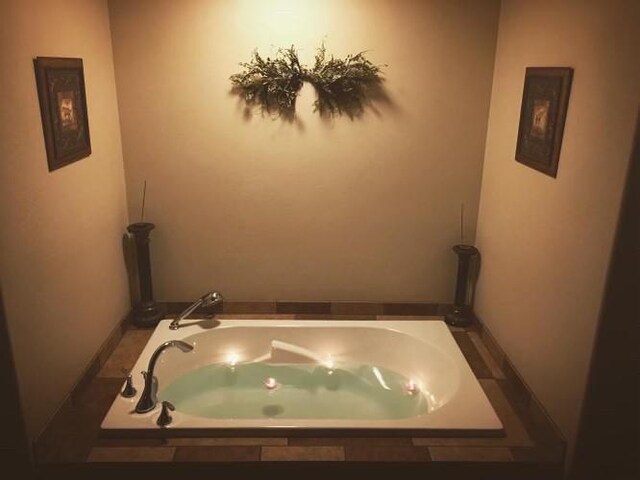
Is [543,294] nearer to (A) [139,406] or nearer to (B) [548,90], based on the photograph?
(B) [548,90]

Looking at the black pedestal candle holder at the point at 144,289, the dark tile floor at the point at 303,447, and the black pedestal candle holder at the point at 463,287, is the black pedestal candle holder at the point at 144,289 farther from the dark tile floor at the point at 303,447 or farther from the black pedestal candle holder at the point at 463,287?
the black pedestal candle holder at the point at 463,287

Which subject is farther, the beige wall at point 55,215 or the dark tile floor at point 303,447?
the dark tile floor at point 303,447

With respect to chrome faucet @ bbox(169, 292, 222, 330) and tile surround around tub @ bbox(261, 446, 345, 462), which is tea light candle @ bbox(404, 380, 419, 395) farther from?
chrome faucet @ bbox(169, 292, 222, 330)

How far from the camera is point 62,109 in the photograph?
228 cm

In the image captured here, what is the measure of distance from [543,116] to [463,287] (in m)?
1.11

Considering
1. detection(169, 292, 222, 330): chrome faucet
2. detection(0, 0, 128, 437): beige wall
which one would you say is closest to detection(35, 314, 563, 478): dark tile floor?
detection(0, 0, 128, 437): beige wall

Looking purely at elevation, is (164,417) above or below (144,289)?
below

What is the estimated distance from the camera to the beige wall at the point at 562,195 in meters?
1.81

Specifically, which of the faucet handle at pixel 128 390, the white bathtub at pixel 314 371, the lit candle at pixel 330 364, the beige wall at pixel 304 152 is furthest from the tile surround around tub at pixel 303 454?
the beige wall at pixel 304 152

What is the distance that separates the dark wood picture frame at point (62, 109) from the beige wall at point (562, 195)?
196 centimetres

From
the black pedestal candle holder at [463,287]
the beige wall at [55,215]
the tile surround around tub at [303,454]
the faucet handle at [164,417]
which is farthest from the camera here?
the black pedestal candle holder at [463,287]

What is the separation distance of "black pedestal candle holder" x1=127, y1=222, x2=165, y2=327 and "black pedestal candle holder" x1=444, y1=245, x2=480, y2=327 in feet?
5.35

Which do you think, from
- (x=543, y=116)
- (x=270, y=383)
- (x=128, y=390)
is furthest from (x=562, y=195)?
(x=128, y=390)

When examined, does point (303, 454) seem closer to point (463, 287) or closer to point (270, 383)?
point (270, 383)
